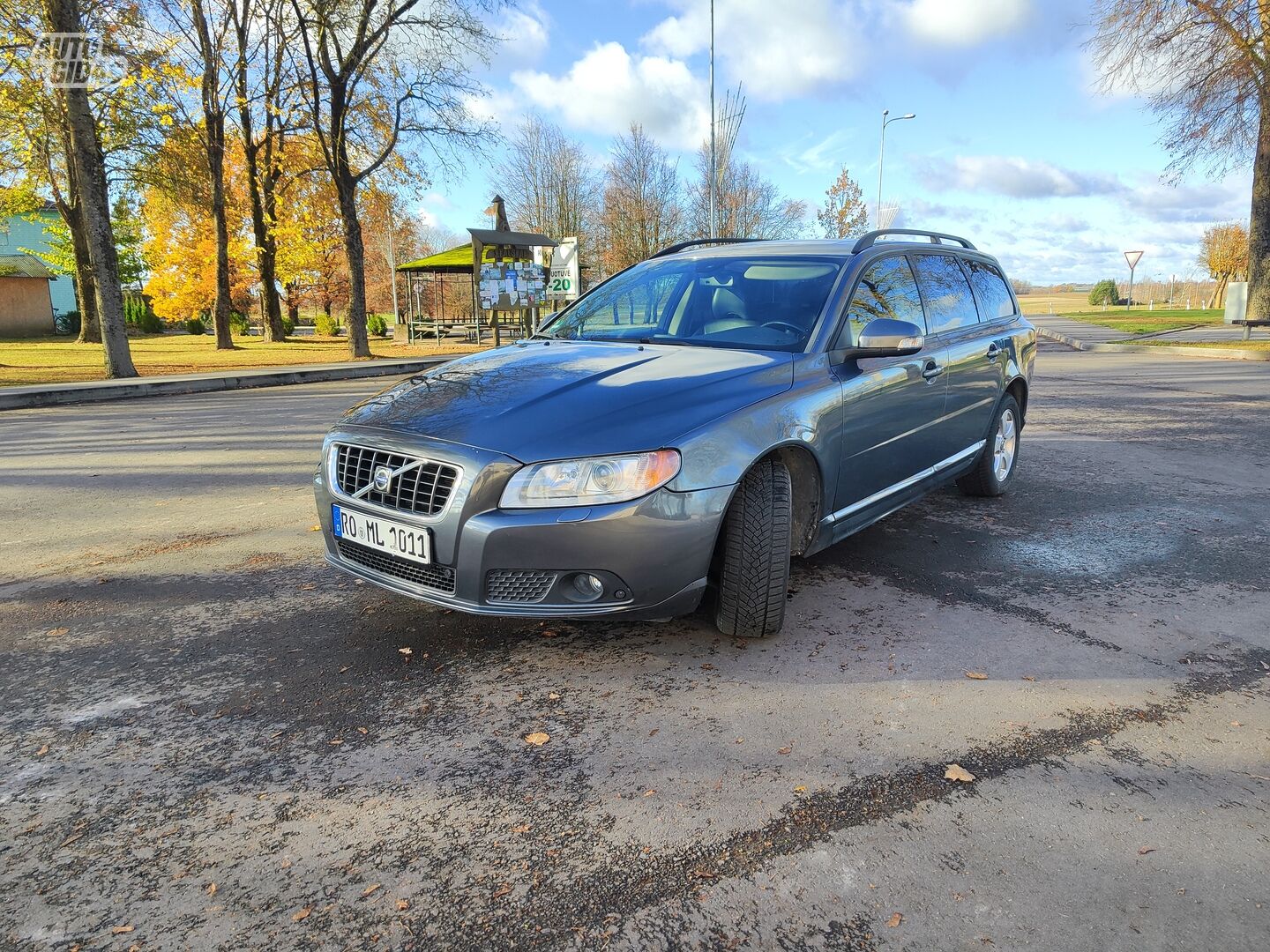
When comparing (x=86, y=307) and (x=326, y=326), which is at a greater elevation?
(x=86, y=307)

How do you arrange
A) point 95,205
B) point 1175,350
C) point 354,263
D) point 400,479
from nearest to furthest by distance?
point 400,479 → point 95,205 → point 1175,350 → point 354,263

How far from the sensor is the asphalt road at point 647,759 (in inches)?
75.7

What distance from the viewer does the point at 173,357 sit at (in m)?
22.3

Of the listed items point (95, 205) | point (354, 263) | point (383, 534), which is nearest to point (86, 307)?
point (354, 263)

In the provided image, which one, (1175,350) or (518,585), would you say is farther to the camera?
(1175,350)

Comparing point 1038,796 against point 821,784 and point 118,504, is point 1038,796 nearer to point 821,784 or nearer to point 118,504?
point 821,784

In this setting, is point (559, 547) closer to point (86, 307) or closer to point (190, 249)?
point (86, 307)

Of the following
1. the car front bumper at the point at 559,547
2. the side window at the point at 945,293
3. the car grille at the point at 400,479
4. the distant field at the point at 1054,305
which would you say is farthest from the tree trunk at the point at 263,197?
the distant field at the point at 1054,305

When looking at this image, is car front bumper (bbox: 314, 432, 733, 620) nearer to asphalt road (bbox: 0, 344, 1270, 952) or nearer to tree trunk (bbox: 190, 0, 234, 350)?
asphalt road (bbox: 0, 344, 1270, 952)

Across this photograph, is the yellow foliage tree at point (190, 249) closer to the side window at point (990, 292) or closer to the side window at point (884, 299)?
the side window at point (990, 292)

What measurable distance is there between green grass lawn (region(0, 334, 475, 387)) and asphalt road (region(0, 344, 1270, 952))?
1452 cm

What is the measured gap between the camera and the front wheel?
18.6 ft

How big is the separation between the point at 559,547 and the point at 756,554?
83cm

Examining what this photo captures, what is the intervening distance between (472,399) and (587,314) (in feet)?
5.33
